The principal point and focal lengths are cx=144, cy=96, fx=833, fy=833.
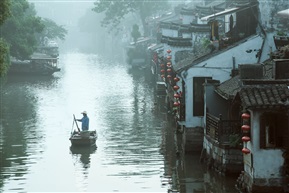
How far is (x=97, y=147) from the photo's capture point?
4812cm

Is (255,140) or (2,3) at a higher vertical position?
(2,3)

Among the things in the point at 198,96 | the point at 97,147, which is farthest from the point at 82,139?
the point at 198,96

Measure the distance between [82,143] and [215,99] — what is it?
9.99 metres

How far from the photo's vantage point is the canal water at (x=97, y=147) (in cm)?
3772

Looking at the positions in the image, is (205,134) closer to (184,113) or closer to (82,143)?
(184,113)

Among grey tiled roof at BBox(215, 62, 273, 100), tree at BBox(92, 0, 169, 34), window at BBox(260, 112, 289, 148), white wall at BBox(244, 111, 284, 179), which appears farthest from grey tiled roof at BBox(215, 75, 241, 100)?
tree at BBox(92, 0, 169, 34)

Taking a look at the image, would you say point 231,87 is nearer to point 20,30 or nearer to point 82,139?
point 82,139

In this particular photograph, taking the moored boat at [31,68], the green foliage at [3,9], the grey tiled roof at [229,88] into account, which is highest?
the green foliage at [3,9]

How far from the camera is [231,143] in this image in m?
36.2

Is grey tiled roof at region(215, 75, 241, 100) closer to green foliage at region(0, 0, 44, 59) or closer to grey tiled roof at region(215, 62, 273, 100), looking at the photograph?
grey tiled roof at region(215, 62, 273, 100)

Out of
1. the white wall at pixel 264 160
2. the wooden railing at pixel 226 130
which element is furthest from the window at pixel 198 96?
the white wall at pixel 264 160

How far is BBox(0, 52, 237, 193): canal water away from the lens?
124 ft

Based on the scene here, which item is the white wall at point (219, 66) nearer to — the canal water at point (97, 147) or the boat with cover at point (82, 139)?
the canal water at point (97, 147)

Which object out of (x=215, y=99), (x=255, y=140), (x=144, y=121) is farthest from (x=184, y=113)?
(x=144, y=121)
